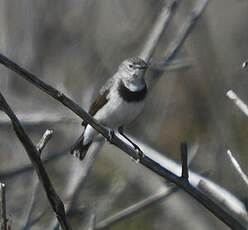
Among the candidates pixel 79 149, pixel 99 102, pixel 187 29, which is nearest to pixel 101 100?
pixel 99 102

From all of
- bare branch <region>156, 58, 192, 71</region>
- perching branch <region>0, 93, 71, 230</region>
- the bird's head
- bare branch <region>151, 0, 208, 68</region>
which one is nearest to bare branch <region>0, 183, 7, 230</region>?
perching branch <region>0, 93, 71, 230</region>

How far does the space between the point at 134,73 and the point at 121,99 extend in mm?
175

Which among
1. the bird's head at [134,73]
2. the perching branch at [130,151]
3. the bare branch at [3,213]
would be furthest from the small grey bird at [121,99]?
the bare branch at [3,213]

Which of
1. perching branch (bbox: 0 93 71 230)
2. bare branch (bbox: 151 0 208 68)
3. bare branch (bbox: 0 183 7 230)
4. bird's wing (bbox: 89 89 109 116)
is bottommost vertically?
bird's wing (bbox: 89 89 109 116)

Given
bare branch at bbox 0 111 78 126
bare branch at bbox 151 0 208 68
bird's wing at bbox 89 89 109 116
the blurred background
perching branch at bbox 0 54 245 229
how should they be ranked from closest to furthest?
1. perching branch at bbox 0 54 245 229
2. bare branch at bbox 151 0 208 68
3. bare branch at bbox 0 111 78 126
4. bird's wing at bbox 89 89 109 116
5. the blurred background

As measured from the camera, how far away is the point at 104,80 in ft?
18.9

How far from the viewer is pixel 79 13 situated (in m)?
6.37

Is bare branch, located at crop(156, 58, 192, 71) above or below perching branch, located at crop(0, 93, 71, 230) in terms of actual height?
below

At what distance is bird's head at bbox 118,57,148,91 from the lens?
4.64 meters

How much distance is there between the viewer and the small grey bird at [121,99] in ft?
15.0

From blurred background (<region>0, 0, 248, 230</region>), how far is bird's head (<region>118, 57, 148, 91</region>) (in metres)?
0.25

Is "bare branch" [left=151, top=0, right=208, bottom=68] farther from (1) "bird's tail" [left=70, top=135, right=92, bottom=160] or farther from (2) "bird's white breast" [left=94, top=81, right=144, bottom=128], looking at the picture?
(1) "bird's tail" [left=70, top=135, right=92, bottom=160]

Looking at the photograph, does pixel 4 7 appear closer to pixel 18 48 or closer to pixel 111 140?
pixel 18 48

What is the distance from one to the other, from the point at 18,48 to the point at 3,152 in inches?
38.2
